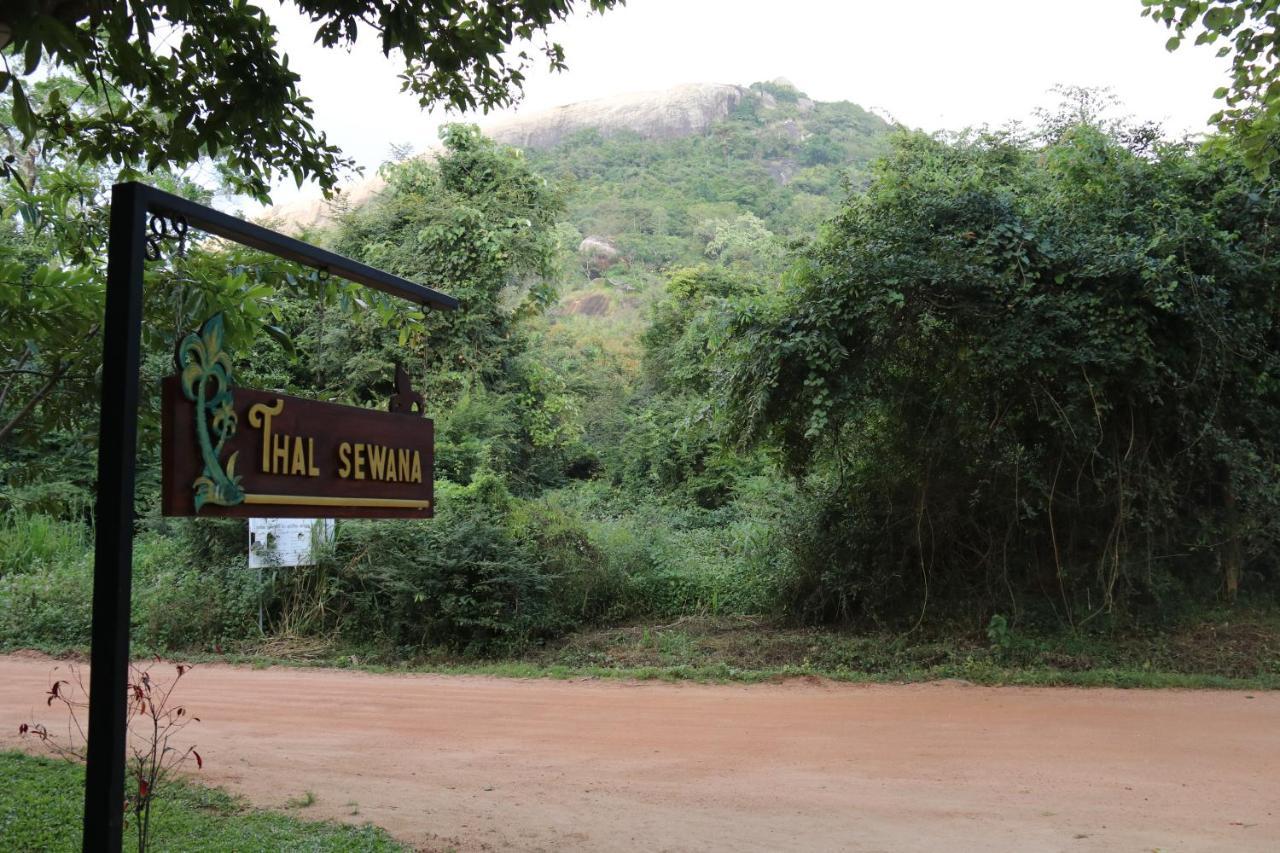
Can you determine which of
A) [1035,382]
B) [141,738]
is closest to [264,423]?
[141,738]

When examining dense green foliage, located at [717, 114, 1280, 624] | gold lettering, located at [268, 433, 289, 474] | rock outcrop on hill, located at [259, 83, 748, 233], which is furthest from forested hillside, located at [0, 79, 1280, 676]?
rock outcrop on hill, located at [259, 83, 748, 233]

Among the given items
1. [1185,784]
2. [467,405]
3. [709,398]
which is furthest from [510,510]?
[1185,784]

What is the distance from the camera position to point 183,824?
5145mm

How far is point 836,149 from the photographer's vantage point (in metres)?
62.7

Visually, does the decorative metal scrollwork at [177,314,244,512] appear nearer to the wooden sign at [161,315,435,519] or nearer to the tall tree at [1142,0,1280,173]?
the wooden sign at [161,315,435,519]

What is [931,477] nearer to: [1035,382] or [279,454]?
[1035,382]

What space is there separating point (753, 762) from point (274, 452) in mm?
4980

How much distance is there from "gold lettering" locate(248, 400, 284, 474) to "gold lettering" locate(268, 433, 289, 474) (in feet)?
0.06

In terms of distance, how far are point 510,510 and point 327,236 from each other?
12118mm

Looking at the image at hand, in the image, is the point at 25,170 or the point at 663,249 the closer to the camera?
the point at 25,170

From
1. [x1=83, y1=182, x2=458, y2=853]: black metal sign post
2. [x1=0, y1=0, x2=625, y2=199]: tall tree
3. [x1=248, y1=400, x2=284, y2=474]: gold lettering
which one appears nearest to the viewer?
[x1=83, y1=182, x2=458, y2=853]: black metal sign post

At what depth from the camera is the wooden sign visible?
2.56 metres

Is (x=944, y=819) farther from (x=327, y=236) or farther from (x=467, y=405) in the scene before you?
(x=327, y=236)

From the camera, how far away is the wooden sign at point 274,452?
2.56 meters
